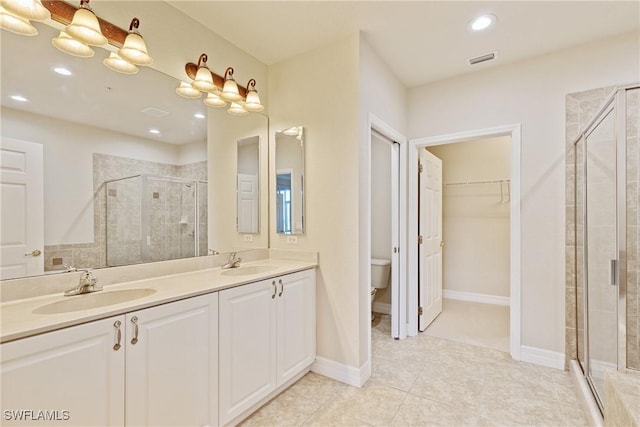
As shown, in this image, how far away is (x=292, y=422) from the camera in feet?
5.78

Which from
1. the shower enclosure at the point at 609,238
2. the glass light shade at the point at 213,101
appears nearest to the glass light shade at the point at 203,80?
the glass light shade at the point at 213,101

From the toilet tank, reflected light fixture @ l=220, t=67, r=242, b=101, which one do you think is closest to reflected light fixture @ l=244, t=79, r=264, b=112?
reflected light fixture @ l=220, t=67, r=242, b=101

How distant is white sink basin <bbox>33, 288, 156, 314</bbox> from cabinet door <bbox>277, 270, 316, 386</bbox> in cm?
84

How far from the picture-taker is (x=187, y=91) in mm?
2045

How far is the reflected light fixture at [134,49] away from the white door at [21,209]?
0.66 meters

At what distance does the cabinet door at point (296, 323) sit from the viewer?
2.00m

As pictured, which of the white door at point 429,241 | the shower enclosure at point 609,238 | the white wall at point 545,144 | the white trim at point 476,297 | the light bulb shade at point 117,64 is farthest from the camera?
the white trim at point 476,297

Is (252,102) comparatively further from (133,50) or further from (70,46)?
(70,46)

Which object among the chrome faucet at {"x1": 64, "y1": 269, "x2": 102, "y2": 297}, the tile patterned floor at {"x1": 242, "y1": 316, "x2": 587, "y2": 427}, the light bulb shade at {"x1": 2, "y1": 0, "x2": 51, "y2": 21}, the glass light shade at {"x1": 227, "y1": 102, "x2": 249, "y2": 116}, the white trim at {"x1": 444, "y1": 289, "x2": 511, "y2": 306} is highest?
the light bulb shade at {"x1": 2, "y1": 0, "x2": 51, "y2": 21}

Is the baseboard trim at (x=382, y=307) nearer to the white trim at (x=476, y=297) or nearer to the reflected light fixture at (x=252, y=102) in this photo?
the white trim at (x=476, y=297)

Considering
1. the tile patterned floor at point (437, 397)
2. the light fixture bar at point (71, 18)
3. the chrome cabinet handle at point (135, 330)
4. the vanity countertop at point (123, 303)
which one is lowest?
the tile patterned floor at point (437, 397)

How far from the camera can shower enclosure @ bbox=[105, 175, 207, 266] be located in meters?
1.68

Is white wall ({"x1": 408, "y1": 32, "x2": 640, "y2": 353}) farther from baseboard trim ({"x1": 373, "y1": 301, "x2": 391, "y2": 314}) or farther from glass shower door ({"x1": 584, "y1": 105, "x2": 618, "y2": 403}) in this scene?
baseboard trim ({"x1": 373, "y1": 301, "x2": 391, "y2": 314})

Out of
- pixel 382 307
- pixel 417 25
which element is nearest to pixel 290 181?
pixel 417 25
